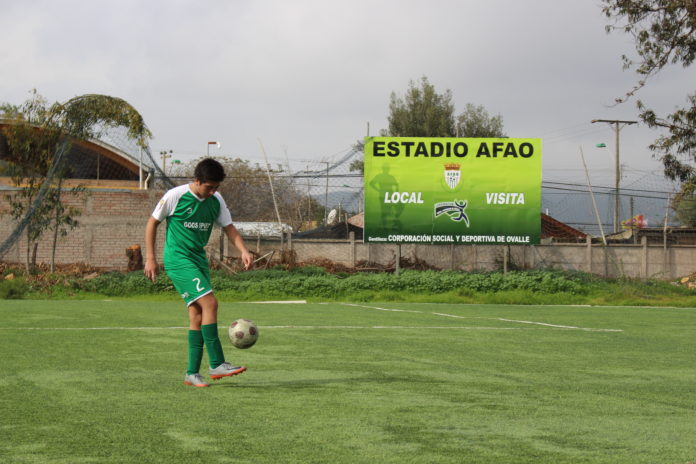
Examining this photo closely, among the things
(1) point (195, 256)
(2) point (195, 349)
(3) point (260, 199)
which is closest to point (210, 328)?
(2) point (195, 349)

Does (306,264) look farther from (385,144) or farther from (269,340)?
(269,340)

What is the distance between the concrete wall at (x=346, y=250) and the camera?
28844 mm

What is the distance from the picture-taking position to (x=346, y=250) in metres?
29.4

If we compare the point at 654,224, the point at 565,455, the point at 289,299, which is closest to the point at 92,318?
the point at 289,299

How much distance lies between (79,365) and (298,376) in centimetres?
226

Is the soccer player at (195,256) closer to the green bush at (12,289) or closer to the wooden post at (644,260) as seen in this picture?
the green bush at (12,289)

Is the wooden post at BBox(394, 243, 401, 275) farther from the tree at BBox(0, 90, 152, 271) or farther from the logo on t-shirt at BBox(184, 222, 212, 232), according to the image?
the logo on t-shirt at BBox(184, 222, 212, 232)

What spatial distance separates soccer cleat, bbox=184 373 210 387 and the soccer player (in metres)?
0.02

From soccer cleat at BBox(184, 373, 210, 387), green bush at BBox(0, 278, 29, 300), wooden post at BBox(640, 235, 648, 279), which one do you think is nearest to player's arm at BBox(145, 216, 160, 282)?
soccer cleat at BBox(184, 373, 210, 387)

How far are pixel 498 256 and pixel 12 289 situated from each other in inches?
592

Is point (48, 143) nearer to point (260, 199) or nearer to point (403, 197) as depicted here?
point (403, 197)

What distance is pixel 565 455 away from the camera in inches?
204

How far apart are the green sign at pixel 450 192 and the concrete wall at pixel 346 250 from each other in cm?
121

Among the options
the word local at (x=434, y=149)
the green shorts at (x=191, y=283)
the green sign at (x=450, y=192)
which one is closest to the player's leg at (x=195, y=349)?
the green shorts at (x=191, y=283)
